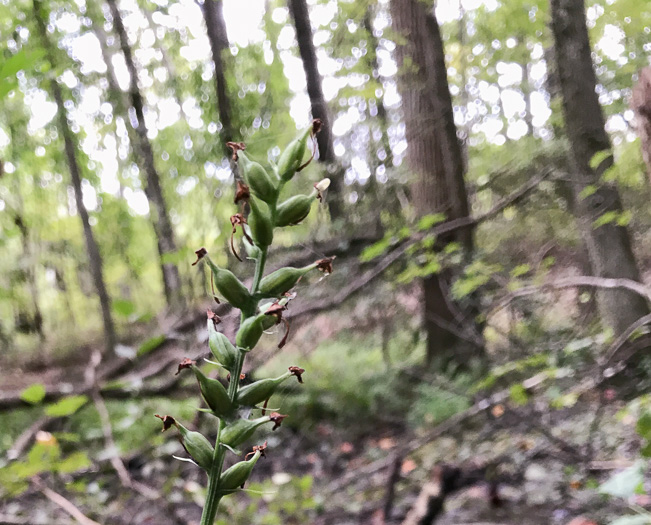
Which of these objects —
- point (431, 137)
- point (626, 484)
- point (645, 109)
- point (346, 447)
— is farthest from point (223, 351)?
point (431, 137)

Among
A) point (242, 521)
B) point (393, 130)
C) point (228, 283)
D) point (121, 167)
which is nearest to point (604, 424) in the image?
point (242, 521)

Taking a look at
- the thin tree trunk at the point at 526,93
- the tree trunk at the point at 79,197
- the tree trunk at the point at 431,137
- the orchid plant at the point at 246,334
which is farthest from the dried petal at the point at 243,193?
the thin tree trunk at the point at 526,93

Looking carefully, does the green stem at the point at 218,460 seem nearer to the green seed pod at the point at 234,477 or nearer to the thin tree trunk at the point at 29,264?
the green seed pod at the point at 234,477

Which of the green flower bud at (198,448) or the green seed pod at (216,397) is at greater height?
the green seed pod at (216,397)

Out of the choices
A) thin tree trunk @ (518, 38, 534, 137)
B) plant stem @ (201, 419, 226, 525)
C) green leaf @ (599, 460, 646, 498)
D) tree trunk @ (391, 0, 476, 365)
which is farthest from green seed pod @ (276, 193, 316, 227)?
thin tree trunk @ (518, 38, 534, 137)

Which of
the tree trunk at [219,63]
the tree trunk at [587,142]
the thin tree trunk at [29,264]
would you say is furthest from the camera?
the thin tree trunk at [29,264]

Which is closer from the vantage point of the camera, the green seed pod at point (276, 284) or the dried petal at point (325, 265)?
the green seed pod at point (276, 284)

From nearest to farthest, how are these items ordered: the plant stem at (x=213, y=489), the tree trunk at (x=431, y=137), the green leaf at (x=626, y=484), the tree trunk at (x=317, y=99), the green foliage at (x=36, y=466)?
1. the plant stem at (x=213, y=489)
2. the green leaf at (x=626, y=484)
3. the green foliage at (x=36, y=466)
4. the tree trunk at (x=317, y=99)
5. the tree trunk at (x=431, y=137)
